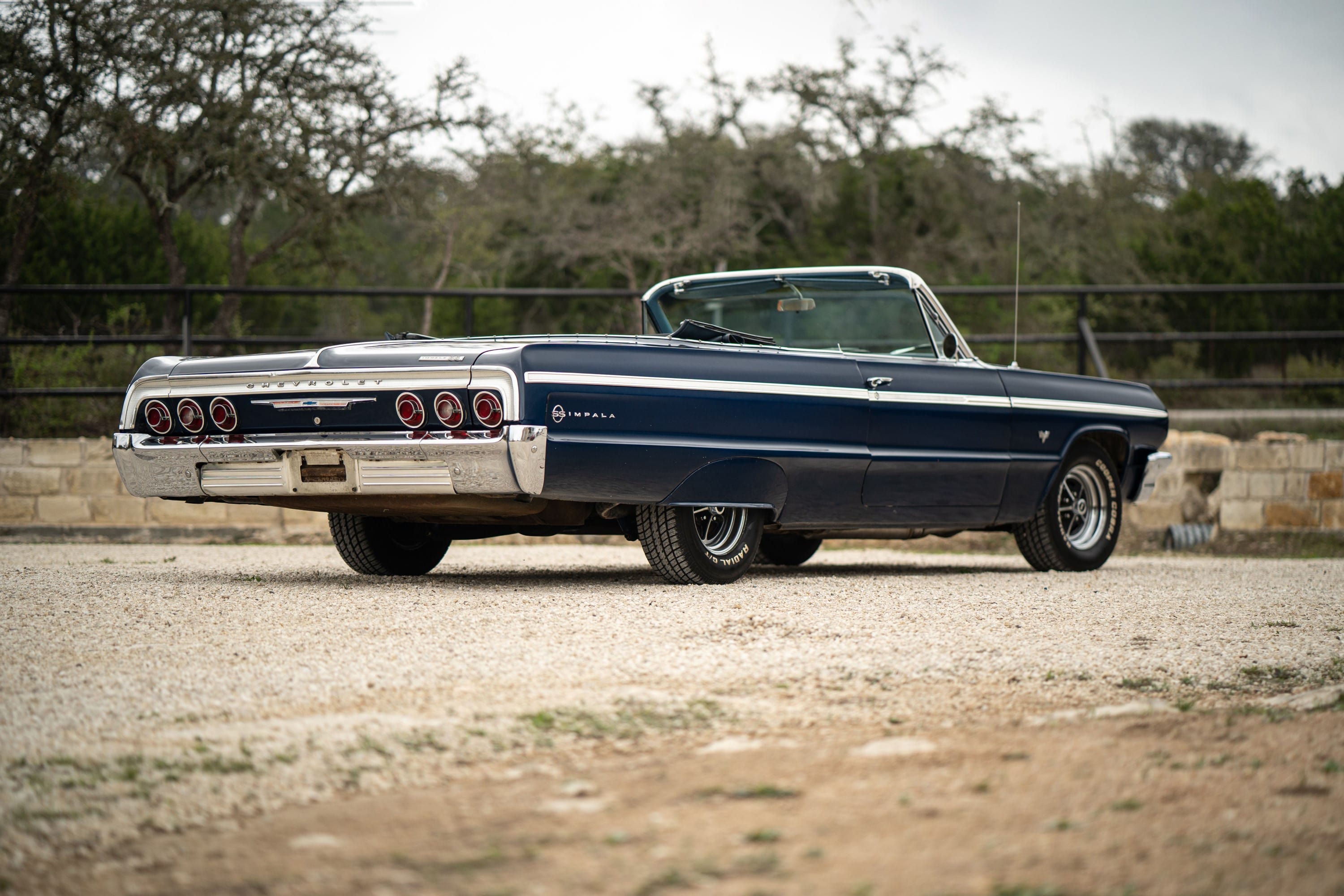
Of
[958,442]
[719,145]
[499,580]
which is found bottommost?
[499,580]

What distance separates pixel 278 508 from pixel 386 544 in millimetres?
4207

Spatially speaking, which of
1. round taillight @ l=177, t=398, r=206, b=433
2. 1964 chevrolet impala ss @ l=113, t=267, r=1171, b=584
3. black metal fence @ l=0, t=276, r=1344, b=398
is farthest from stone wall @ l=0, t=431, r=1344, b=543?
round taillight @ l=177, t=398, r=206, b=433

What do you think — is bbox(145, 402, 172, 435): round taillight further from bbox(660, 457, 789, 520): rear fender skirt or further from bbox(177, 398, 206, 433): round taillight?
bbox(660, 457, 789, 520): rear fender skirt

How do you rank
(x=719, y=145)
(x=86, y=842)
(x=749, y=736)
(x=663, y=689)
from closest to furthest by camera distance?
1. (x=86, y=842)
2. (x=749, y=736)
3. (x=663, y=689)
4. (x=719, y=145)

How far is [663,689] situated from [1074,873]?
1613mm

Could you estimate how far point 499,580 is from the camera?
6727mm

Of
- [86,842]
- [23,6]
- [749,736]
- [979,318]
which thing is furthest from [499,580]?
[979,318]

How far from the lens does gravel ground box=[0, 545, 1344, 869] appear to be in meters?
2.95

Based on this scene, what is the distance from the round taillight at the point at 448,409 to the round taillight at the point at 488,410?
62mm

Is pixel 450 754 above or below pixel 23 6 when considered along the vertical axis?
below

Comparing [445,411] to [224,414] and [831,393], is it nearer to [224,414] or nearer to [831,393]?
[224,414]

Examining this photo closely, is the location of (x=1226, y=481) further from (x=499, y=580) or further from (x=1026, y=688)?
(x=1026, y=688)

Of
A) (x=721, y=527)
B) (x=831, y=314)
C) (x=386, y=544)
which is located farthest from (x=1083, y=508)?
(x=386, y=544)

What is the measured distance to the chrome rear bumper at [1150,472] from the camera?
8172 millimetres
